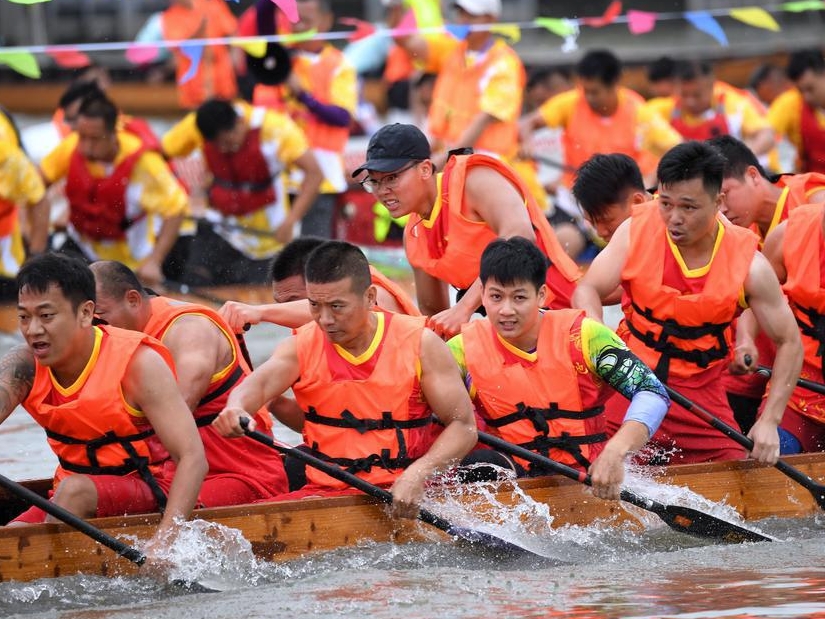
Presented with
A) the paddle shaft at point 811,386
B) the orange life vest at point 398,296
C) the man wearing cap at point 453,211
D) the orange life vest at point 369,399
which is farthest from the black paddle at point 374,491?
the paddle shaft at point 811,386

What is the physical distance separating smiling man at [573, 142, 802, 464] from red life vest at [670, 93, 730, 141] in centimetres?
657

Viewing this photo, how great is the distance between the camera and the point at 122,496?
5.74m

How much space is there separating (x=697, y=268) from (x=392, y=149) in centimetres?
128

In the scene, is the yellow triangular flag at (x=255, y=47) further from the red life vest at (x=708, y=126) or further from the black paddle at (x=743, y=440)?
the black paddle at (x=743, y=440)

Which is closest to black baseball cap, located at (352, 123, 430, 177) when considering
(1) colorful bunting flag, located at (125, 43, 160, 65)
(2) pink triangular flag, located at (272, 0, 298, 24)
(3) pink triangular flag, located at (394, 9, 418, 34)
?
(2) pink triangular flag, located at (272, 0, 298, 24)

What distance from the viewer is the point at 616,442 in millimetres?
5828

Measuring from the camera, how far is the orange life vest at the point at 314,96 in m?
13.1

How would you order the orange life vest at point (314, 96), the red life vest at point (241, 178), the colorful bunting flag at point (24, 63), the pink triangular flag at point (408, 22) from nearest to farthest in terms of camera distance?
the colorful bunting flag at point (24, 63) < the red life vest at point (241, 178) < the orange life vest at point (314, 96) < the pink triangular flag at point (408, 22)

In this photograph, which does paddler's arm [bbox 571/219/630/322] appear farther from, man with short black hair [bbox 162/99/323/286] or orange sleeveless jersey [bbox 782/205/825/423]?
man with short black hair [bbox 162/99/323/286]

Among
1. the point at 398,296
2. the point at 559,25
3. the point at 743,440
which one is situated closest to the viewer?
the point at 743,440

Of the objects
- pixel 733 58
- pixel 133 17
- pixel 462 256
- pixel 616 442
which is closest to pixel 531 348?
pixel 616 442

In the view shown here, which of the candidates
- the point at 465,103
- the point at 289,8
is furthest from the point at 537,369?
the point at 465,103

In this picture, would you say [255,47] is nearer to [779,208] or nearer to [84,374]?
[779,208]

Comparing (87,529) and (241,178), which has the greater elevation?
(241,178)
